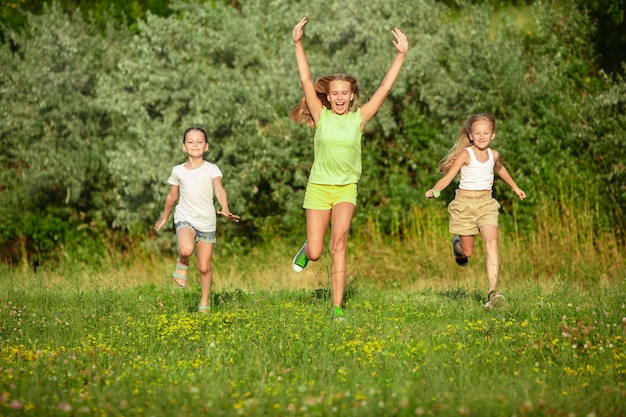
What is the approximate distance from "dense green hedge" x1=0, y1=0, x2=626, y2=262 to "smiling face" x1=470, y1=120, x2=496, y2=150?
5.17m

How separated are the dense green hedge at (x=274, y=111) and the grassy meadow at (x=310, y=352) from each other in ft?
13.9

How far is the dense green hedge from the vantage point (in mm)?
14367

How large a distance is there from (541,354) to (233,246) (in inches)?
383

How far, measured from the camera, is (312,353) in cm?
675

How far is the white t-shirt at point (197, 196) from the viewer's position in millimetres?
8609

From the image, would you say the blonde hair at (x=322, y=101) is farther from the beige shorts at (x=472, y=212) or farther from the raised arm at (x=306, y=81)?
the beige shorts at (x=472, y=212)

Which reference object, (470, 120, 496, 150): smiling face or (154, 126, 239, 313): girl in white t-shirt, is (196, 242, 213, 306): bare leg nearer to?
(154, 126, 239, 313): girl in white t-shirt

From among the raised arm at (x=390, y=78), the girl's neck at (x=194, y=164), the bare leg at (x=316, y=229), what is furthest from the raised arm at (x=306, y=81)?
the girl's neck at (x=194, y=164)

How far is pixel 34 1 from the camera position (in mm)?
22562

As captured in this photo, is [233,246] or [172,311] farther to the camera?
[233,246]

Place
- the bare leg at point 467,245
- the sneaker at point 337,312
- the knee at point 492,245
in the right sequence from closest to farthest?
the sneaker at point 337,312 < the knee at point 492,245 < the bare leg at point 467,245

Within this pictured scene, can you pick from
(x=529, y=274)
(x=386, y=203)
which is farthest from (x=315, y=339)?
(x=386, y=203)

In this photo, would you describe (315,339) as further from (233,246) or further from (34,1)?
(34,1)

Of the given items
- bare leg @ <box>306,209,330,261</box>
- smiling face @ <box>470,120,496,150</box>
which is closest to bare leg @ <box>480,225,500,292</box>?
smiling face @ <box>470,120,496,150</box>
